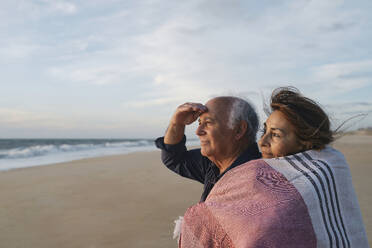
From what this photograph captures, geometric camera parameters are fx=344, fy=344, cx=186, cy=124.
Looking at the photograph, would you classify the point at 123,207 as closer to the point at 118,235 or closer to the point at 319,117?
the point at 118,235

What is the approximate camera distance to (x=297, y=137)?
192cm

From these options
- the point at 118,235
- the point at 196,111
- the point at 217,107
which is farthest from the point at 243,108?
the point at 118,235

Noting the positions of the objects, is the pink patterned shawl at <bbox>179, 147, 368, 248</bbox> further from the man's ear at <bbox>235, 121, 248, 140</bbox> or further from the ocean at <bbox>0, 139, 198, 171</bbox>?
the ocean at <bbox>0, 139, 198, 171</bbox>

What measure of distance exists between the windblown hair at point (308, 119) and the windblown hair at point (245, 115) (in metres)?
0.39

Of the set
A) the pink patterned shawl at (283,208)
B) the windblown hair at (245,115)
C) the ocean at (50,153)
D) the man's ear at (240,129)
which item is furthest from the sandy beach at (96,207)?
the ocean at (50,153)

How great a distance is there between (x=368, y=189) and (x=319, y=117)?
551cm

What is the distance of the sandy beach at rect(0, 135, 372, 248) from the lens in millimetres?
4206

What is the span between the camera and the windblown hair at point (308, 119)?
6.15 feet

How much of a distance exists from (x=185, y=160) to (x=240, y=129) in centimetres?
62

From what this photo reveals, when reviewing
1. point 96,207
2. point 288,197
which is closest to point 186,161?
point 288,197

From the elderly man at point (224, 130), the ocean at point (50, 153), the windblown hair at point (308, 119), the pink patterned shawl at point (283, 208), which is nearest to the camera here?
the pink patterned shawl at point (283, 208)

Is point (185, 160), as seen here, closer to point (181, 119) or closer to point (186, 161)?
point (186, 161)

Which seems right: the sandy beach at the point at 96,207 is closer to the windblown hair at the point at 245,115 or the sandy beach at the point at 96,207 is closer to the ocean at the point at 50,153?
the windblown hair at the point at 245,115

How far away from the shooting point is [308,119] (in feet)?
6.27
